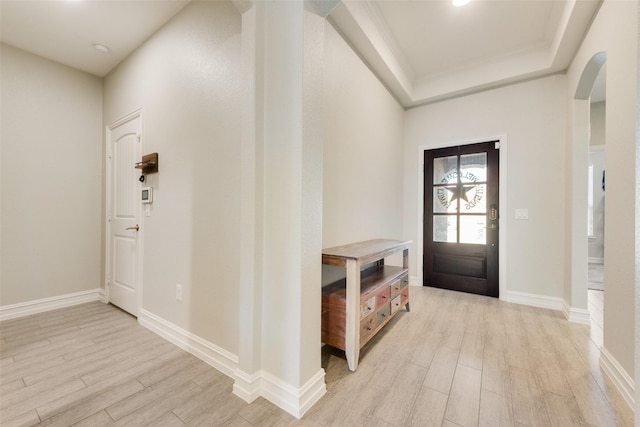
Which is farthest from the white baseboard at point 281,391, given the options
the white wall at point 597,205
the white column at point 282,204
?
the white wall at point 597,205

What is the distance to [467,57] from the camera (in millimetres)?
3117

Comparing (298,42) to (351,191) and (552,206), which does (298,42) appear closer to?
(351,191)

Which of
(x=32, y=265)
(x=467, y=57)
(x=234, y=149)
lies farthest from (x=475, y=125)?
(x=32, y=265)

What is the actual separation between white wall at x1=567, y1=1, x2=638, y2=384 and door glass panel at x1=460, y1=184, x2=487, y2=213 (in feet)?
4.95

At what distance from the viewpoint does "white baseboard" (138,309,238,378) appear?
1726mm

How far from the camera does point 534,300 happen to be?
3004 millimetres

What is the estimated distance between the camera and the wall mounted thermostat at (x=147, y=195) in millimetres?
2404

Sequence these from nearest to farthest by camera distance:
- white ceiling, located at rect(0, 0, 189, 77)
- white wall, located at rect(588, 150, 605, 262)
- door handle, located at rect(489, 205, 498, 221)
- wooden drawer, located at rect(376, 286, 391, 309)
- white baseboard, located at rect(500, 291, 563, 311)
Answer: wooden drawer, located at rect(376, 286, 391, 309) → white ceiling, located at rect(0, 0, 189, 77) → white baseboard, located at rect(500, 291, 563, 311) → door handle, located at rect(489, 205, 498, 221) → white wall, located at rect(588, 150, 605, 262)

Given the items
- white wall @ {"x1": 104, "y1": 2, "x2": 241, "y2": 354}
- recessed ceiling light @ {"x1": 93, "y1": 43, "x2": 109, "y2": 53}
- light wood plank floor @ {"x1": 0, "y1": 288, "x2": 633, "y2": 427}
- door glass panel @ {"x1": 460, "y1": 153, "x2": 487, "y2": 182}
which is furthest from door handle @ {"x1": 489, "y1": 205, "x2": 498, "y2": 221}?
recessed ceiling light @ {"x1": 93, "y1": 43, "x2": 109, "y2": 53}

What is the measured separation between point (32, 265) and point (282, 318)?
10.7 ft

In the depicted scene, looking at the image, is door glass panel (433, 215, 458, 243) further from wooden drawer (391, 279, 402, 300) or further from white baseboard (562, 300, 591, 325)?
wooden drawer (391, 279, 402, 300)

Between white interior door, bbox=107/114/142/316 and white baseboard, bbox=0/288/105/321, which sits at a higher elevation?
white interior door, bbox=107/114/142/316

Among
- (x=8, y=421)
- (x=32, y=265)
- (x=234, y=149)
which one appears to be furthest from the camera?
(x=32, y=265)

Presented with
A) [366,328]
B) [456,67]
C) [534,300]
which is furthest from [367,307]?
[456,67]
